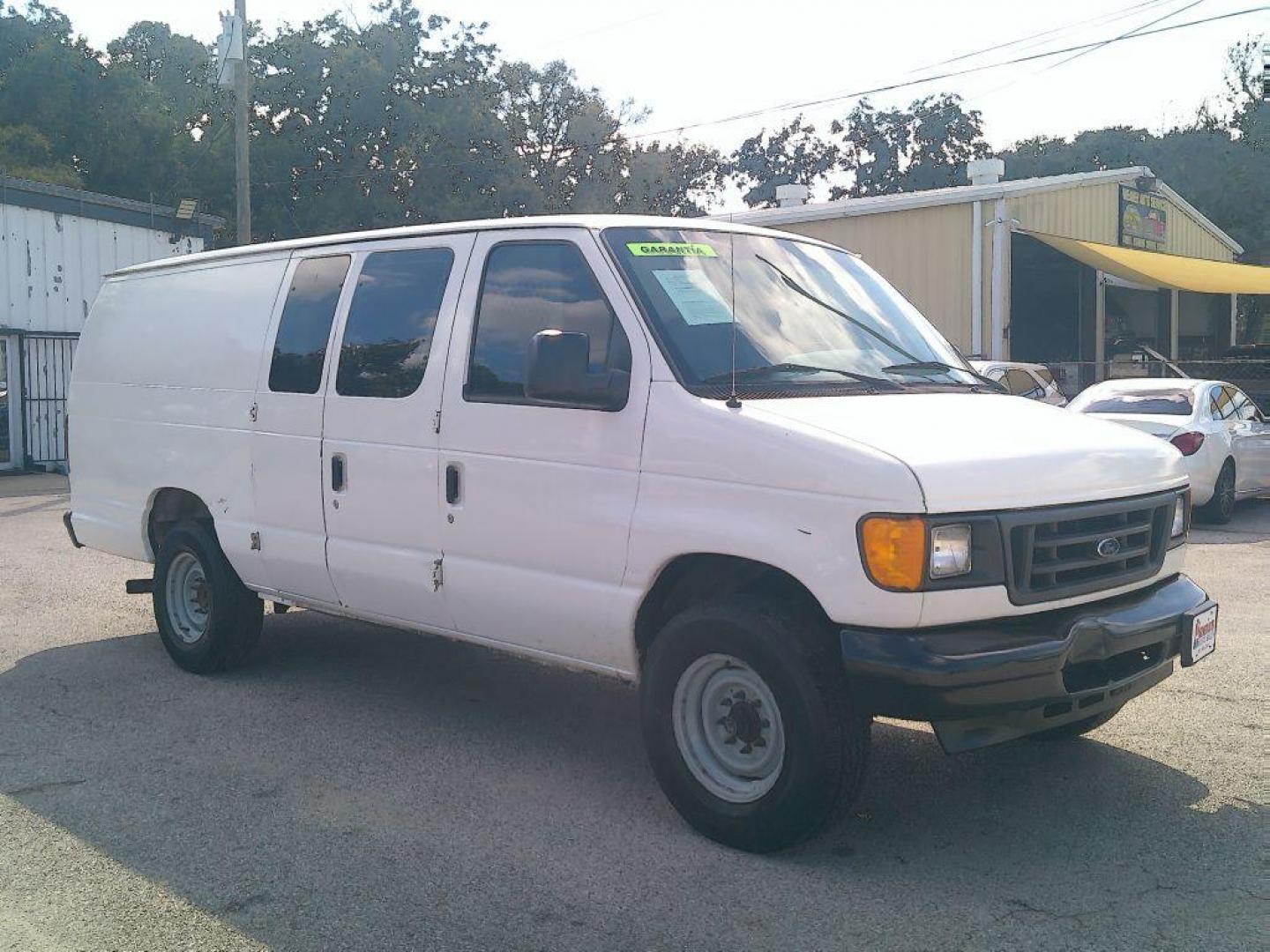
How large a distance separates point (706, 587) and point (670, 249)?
138cm

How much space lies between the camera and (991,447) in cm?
419

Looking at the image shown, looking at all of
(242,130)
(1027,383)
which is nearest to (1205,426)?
(1027,383)

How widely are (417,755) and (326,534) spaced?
114 cm

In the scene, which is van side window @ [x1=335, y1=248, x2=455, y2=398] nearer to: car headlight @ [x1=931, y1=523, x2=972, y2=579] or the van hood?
the van hood

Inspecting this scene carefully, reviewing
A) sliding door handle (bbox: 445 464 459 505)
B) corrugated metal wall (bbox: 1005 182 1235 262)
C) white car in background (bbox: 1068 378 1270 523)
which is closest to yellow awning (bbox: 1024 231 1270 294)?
corrugated metal wall (bbox: 1005 182 1235 262)

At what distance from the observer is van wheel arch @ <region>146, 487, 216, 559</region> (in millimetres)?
7090

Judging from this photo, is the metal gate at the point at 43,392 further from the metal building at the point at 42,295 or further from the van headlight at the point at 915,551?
the van headlight at the point at 915,551

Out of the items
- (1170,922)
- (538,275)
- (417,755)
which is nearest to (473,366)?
(538,275)

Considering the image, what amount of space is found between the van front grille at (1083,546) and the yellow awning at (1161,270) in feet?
55.2

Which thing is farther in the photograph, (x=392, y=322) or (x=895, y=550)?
(x=392, y=322)

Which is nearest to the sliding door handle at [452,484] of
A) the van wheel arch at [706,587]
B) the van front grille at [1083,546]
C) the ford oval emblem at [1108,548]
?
the van wheel arch at [706,587]

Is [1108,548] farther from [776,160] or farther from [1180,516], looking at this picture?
[776,160]

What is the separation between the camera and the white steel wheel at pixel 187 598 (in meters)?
6.95

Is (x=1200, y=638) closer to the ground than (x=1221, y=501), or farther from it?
farther from it
